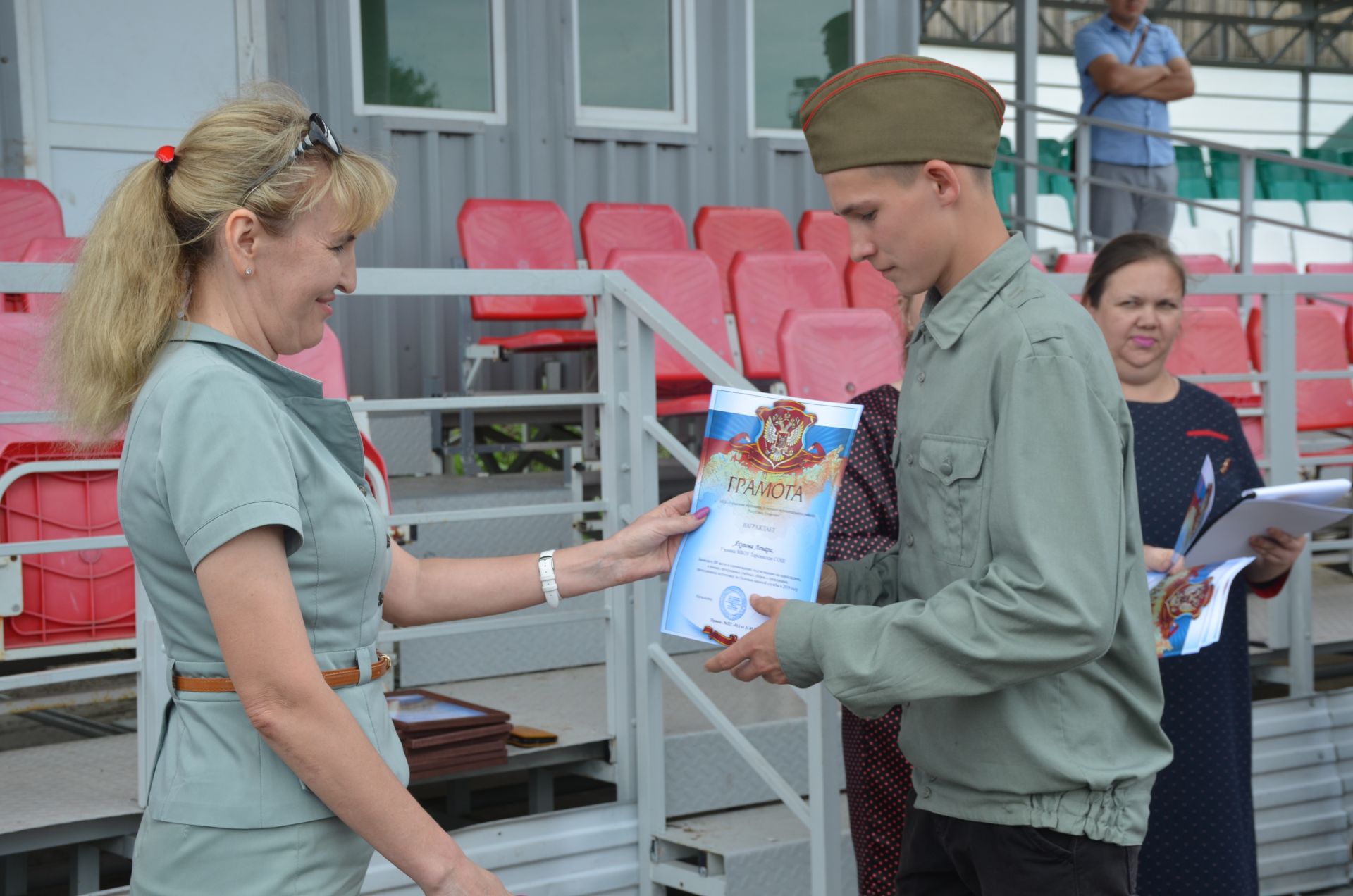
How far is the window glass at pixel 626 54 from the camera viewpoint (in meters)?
7.11

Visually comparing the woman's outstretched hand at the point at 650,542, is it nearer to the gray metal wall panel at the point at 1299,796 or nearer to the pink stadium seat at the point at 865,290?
the gray metal wall panel at the point at 1299,796

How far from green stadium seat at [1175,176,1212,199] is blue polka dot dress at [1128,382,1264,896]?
32.6ft

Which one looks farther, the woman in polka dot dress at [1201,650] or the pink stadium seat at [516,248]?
the pink stadium seat at [516,248]

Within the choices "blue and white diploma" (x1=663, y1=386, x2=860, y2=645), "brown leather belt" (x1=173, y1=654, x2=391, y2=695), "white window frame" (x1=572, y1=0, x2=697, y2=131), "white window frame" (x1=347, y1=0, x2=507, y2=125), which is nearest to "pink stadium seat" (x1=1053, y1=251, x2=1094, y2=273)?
"white window frame" (x1=572, y1=0, x2=697, y2=131)

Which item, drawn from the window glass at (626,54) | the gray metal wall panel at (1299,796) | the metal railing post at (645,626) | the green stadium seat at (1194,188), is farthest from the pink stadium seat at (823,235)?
the green stadium seat at (1194,188)

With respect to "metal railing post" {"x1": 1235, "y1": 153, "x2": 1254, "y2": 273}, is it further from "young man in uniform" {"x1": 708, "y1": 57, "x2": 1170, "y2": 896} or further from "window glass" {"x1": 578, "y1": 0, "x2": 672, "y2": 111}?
"young man in uniform" {"x1": 708, "y1": 57, "x2": 1170, "y2": 896}

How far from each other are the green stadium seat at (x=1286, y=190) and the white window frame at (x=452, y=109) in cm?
817

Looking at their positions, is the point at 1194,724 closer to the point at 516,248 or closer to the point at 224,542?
the point at 224,542

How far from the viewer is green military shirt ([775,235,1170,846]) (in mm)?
1265

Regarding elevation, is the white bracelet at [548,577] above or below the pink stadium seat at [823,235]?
below

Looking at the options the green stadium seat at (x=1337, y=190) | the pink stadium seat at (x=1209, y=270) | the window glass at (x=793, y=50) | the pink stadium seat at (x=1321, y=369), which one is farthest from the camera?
the green stadium seat at (x=1337, y=190)

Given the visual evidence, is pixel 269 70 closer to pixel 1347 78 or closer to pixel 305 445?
pixel 305 445

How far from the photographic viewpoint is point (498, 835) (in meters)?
2.88

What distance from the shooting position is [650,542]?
70.4 inches
